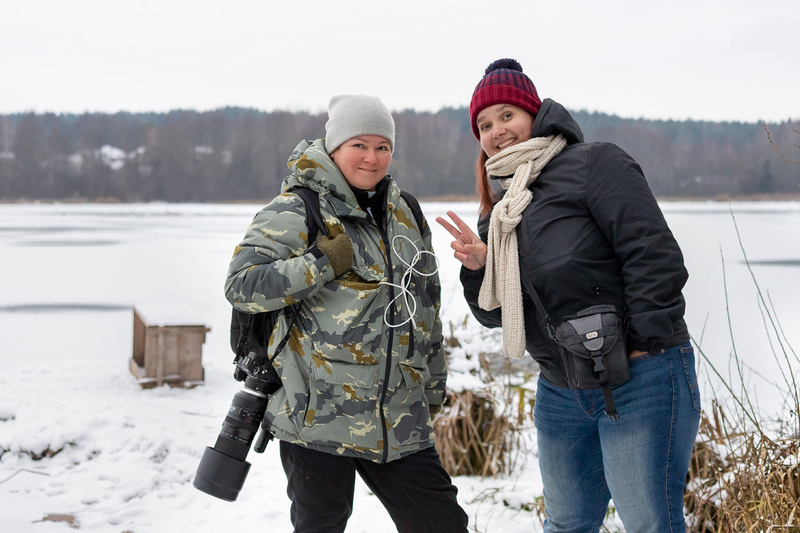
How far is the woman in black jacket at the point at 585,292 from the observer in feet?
4.92

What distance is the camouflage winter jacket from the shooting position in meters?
1.67

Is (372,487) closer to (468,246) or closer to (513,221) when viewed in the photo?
(468,246)

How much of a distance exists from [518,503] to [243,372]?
1533 millimetres

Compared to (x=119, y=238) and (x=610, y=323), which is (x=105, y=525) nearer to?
(x=610, y=323)

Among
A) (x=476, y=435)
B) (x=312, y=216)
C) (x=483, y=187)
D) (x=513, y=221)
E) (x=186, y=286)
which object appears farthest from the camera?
(x=186, y=286)

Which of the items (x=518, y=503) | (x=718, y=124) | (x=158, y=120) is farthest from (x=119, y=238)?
(x=158, y=120)

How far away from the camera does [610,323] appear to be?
4.91 ft

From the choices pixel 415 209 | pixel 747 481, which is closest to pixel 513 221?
pixel 415 209

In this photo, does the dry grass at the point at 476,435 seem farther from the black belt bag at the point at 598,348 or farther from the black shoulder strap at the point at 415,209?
the black belt bag at the point at 598,348

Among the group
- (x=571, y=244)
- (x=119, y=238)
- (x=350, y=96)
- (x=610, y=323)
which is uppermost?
(x=350, y=96)

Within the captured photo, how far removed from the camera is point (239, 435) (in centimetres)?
180

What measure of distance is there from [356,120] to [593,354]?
925 millimetres

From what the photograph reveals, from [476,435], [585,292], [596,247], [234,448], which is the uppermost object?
[596,247]

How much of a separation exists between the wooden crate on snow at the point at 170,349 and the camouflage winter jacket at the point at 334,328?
9.96ft
